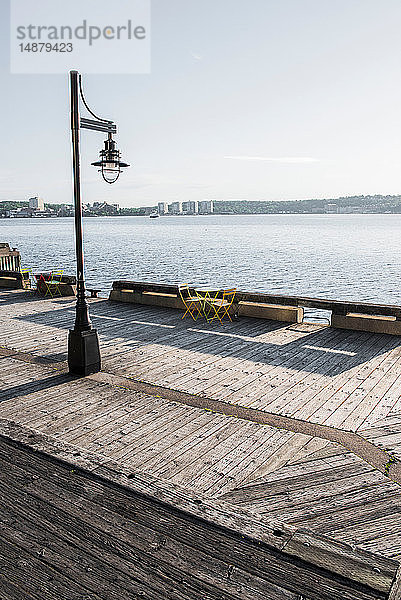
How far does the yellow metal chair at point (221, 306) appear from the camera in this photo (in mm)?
11719

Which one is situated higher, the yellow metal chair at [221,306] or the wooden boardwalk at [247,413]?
the yellow metal chair at [221,306]

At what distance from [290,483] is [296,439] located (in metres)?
0.99

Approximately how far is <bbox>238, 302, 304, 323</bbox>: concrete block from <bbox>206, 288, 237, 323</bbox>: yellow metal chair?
0.29 meters

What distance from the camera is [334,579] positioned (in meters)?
3.27

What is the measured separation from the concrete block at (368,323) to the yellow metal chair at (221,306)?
241 cm

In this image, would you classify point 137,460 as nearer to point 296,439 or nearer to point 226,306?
point 296,439

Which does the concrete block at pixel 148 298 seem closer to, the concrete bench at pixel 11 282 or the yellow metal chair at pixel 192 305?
the yellow metal chair at pixel 192 305

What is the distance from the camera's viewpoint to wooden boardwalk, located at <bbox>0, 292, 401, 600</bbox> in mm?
4344

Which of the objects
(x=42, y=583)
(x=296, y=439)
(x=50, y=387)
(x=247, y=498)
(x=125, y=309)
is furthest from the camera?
(x=125, y=309)

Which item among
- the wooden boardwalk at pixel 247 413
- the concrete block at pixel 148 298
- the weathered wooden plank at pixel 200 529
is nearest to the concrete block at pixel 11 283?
the concrete block at pixel 148 298

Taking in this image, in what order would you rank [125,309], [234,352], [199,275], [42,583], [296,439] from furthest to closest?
1. [199,275]
2. [125,309]
3. [234,352]
4. [296,439]
5. [42,583]

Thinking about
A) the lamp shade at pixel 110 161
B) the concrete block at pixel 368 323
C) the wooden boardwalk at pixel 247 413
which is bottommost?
the wooden boardwalk at pixel 247 413

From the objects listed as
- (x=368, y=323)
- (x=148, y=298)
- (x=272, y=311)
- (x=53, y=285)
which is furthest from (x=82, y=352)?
(x=53, y=285)

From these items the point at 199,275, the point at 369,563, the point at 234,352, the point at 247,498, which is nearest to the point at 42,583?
the point at 247,498
